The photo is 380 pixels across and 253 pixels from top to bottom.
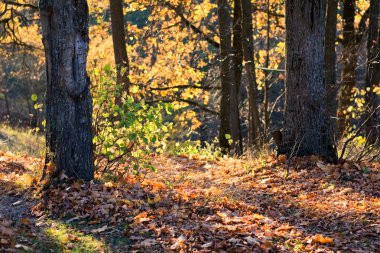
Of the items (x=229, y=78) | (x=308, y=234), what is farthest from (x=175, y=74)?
(x=308, y=234)

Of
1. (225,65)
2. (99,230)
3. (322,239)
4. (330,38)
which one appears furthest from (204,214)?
(225,65)

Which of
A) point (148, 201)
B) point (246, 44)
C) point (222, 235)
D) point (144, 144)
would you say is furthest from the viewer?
point (246, 44)

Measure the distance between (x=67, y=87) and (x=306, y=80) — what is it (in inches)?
155

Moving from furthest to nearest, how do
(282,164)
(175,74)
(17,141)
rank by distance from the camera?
(17,141)
(175,74)
(282,164)

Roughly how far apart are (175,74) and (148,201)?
34.4 ft

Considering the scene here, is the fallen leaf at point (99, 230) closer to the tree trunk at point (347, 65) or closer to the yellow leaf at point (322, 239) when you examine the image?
the yellow leaf at point (322, 239)

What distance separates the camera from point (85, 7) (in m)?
5.79

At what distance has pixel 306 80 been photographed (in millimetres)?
7727

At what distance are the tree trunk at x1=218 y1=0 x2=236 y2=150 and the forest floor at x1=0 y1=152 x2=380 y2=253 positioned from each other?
16.4ft

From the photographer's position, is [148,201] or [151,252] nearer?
[151,252]

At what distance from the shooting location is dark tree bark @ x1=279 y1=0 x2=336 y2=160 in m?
7.68

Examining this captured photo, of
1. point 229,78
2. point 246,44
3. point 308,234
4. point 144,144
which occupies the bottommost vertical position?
point 308,234

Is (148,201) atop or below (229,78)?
below

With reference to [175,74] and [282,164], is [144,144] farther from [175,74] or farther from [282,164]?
[175,74]
